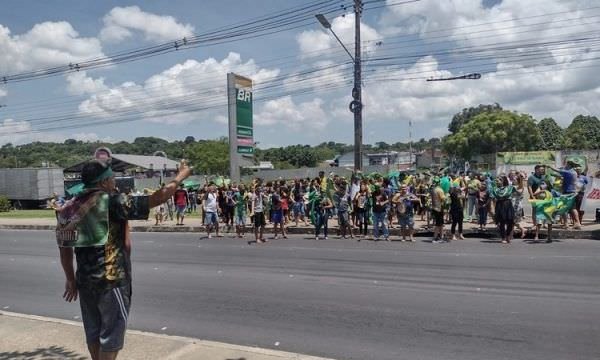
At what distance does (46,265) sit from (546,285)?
34.3 feet

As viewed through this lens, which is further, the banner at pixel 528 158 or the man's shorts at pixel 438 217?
the banner at pixel 528 158

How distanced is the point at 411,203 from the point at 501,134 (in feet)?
174

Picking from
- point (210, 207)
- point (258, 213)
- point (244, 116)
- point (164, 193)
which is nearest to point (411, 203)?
point (258, 213)

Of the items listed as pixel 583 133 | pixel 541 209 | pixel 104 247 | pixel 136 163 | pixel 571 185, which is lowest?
pixel 541 209

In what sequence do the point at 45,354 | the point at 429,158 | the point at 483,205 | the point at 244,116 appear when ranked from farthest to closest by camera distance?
the point at 429,158 → the point at 244,116 → the point at 483,205 → the point at 45,354

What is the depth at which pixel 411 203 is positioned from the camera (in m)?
14.2

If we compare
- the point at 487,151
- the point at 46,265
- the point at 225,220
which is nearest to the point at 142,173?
the point at 487,151

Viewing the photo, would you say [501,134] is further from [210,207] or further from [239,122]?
[210,207]

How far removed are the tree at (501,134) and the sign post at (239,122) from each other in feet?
147

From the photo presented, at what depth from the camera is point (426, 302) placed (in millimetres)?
7363

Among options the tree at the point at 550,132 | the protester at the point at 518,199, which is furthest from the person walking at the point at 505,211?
the tree at the point at 550,132

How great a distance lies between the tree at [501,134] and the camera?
62531 mm

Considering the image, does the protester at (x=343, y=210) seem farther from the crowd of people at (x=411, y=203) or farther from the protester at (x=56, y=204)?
the protester at (x=56, y=204)

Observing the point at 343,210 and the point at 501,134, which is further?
the point at 501,134
